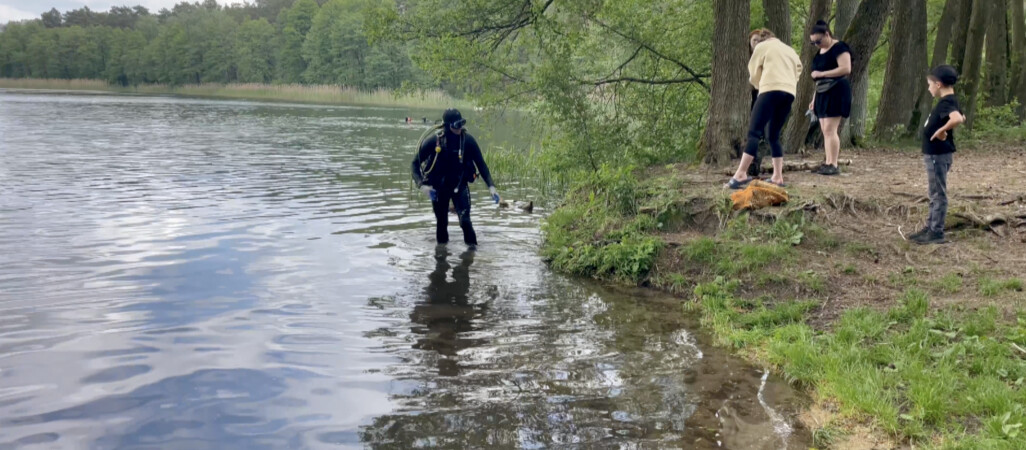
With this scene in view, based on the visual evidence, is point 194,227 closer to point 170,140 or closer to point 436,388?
point 436,388

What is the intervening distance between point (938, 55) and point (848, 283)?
1199 centimetres

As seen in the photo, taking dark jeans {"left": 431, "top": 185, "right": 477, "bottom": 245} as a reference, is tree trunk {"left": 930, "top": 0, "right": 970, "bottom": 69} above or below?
above

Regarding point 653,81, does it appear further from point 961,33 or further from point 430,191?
point 430,191

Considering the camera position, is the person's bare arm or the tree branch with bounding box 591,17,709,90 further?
the tree branch with bounding box 591,17,709,90

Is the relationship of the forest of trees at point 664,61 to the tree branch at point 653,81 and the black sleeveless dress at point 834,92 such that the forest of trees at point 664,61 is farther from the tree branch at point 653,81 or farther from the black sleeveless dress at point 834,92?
the black sleeveless dress at point 834,92

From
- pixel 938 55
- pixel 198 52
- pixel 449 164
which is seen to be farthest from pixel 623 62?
pixel 198 52

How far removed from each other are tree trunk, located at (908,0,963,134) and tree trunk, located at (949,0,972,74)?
0.73 ft

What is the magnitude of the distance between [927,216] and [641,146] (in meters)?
6.93

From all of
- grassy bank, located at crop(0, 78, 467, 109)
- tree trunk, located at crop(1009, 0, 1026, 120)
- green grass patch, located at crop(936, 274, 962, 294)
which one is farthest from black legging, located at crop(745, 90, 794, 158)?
grassy bank, located at crop(0, 78, 467, 109)

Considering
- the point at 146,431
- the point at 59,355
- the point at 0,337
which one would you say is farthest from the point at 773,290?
the point at 0,337

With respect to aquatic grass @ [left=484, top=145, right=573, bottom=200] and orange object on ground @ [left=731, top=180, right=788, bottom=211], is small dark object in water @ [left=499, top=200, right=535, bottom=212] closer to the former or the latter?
aquatic grass @ [left=484, top=145, right=573, bottom=200]

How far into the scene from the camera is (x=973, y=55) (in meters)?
15.5

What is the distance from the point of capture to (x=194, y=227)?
11.7 meters

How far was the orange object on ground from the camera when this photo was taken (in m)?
8.66
